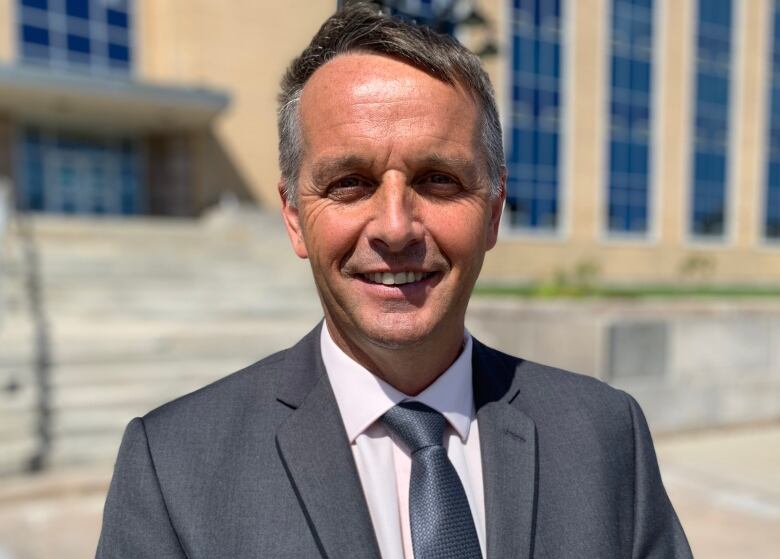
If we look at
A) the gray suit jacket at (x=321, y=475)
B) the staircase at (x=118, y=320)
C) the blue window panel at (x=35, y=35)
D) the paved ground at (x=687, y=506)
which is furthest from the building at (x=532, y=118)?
the gray suit jacket at (x=321, y=475)

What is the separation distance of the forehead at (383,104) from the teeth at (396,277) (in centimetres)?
30

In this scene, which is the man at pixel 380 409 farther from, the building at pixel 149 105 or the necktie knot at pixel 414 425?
the building at pixel 149 105

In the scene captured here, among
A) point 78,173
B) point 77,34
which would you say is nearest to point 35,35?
point 77,34

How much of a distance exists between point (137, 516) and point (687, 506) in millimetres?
5444

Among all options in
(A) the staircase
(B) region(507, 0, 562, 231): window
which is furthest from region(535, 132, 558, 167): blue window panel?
(A) the staircase

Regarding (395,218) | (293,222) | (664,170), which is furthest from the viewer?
(664,170)

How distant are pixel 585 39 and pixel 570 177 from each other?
202 inches

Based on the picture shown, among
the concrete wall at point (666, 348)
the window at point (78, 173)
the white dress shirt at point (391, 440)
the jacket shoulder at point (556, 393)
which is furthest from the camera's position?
the window at point (78, 173)

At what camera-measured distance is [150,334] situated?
814 cm

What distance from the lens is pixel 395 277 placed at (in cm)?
149

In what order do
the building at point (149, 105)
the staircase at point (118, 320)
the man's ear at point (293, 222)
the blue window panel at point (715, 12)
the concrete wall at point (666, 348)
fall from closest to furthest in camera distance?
the man's ear at point (293, 222)
the staircase at point (118, 320)
the concrete wall at point (666, 348)
the building at point (149, 105)
the blue window panel at point (715, 12)

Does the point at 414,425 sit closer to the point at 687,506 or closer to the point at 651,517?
the point at 651,517

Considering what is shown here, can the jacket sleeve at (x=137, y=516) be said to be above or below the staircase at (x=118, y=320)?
above

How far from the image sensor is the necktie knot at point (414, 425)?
1.59m
